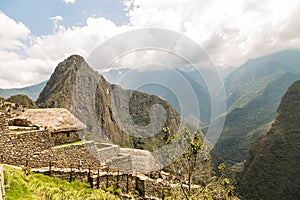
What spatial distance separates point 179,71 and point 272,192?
7601 centimetres

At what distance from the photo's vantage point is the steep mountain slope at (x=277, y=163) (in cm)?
7275

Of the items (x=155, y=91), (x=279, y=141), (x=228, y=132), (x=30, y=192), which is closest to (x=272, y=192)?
(x=279, y=141)

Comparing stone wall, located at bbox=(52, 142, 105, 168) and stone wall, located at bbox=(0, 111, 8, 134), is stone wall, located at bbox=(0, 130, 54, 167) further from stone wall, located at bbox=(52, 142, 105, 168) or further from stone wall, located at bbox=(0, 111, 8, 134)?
stone wall, located at bbox=(52, 142, 105, 168)

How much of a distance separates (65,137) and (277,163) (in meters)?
85.6

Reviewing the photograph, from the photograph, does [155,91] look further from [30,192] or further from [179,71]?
[30,192]

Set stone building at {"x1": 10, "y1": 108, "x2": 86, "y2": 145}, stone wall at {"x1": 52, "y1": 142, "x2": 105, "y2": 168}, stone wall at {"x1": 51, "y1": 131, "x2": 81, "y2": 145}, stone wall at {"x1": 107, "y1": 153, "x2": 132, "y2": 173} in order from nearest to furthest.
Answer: stone wall at {"x1": 52, "y1": 142, "x2": 105, "y2": 168}
stone building at {"x1": 10, "y1": 108, "x2": 86, "y2": 145}
stone wall at {"x1": 51, "y1": 131, "x2": 81, "y2": 145}
stone wall at {"x1": 107, "y1": 153, "x2": 132, "y2": 173}

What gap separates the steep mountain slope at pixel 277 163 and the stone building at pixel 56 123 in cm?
6999

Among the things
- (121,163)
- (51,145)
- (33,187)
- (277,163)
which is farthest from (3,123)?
(277,163)

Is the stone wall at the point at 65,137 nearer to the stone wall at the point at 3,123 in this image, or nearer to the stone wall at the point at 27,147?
the stone wall at the point at 27,147

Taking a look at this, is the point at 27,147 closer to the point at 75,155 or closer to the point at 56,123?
the point at 75,155

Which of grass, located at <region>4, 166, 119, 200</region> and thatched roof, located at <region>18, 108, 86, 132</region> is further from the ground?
thatched roof, located at <region>18, 108, 86, 132</region>

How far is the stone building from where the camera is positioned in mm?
14648

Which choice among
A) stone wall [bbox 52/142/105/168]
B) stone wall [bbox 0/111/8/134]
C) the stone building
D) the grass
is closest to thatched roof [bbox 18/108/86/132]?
→ the stone building

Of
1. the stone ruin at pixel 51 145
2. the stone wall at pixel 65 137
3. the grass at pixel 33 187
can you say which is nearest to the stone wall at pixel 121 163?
the stone ruin at pixel 51 145
